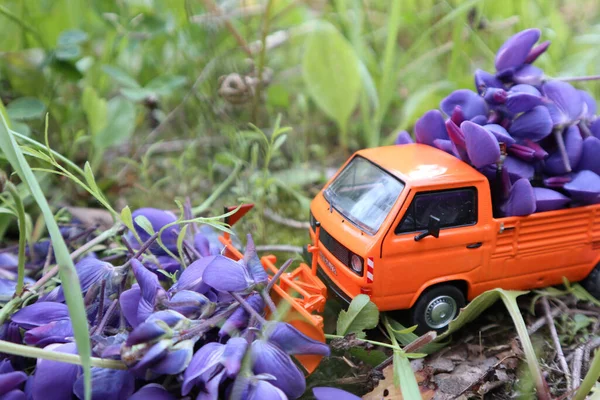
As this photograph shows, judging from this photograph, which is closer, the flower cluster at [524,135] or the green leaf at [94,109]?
the flower cluster at [524,135]

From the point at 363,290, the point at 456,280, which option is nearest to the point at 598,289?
the point at 456,280

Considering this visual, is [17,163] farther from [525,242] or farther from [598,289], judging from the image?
[598,289]

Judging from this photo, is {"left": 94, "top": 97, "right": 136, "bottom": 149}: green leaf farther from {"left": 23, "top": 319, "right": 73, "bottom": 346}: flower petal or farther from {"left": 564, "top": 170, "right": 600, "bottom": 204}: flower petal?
{"left": 564, "top": 170, "right": 600, "bottom": 204}: flower petal

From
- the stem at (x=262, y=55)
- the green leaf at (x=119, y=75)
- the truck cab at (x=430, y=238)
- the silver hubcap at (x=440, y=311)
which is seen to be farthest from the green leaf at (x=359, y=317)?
the green leaf at (x=119, y=75)

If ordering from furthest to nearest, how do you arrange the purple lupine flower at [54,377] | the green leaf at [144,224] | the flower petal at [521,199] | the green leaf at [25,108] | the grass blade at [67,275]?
the green leaf at [25,108] → the flower petal at [521,199] → the green leaf at [144,224] → the purple lupine flower at [54,377] → the grass blade at [67,275]

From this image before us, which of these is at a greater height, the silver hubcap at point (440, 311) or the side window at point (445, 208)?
the side window at point (445, 208)

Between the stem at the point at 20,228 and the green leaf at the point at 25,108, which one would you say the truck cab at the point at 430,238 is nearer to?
the stem at the point at 20,228
